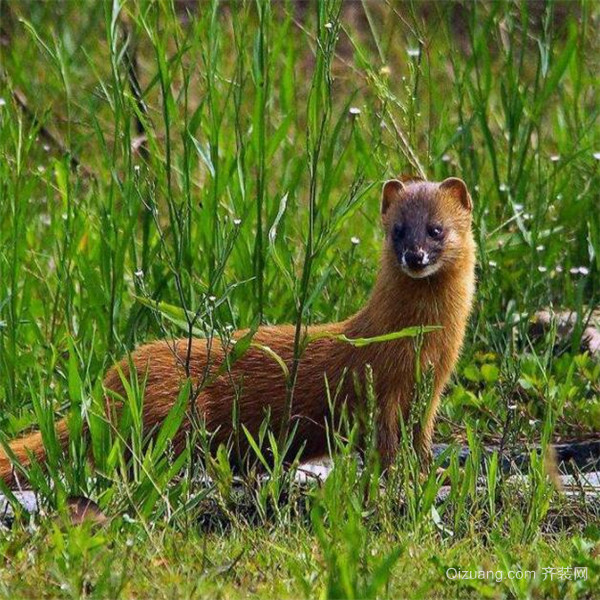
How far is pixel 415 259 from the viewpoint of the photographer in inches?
178

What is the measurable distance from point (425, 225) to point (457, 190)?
253 millimetres

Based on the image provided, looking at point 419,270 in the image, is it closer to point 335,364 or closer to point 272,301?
point 335,364

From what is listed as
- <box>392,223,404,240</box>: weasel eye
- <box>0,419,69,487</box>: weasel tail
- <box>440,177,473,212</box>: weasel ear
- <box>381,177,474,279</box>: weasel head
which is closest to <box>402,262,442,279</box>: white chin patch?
<box>381,177,474,279</box>: weasel head

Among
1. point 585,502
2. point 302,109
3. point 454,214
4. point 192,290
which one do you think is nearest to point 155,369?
point 192,290

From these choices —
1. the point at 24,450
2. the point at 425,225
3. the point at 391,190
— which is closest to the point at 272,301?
the point at 391,190

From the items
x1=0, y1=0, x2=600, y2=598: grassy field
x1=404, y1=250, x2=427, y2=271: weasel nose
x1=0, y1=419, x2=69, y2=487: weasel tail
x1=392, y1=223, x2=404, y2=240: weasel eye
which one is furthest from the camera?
x1=392, y1=223, x2=404, y2=240: weasel eye

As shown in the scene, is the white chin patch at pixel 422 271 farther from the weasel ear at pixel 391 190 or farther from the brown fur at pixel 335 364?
the weasel ear at pixel 391 190

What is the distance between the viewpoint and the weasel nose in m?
4.52

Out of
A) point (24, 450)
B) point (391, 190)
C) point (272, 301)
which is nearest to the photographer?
point (24, 450)

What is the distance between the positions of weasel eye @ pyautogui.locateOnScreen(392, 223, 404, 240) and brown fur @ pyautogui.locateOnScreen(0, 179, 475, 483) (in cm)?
5

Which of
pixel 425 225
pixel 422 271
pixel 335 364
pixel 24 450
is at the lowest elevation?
pixel 24 450

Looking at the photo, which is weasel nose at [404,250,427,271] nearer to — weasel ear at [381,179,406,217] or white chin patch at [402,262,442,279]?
white chin patch at [402,262,442,279]

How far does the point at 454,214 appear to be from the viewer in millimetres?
4789

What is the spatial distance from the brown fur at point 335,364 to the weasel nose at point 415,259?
0.12 m
